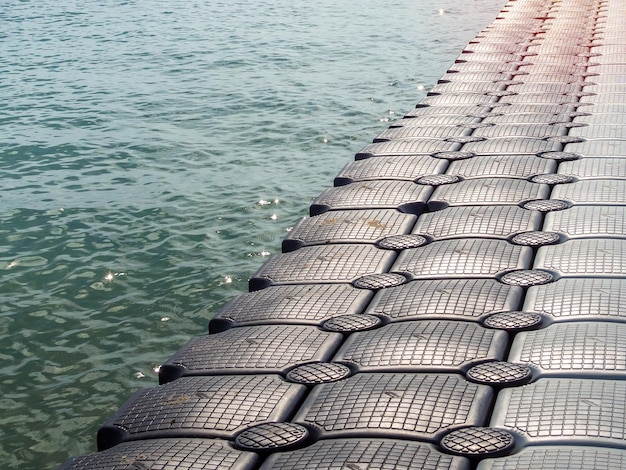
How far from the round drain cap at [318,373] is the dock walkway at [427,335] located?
0.01 m

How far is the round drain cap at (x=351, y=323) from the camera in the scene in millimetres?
5730

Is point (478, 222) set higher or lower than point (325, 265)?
higher

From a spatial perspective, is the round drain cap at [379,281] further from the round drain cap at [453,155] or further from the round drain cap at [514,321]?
the round drain cap at [453,155]

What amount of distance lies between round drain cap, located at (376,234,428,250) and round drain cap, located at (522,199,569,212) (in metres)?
0.90

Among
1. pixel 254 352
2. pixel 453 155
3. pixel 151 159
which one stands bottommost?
pixel 151 159

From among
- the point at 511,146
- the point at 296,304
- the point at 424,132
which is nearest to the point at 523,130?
the point at 511,146

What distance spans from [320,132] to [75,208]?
4014mm

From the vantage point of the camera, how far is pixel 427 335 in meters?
5.45

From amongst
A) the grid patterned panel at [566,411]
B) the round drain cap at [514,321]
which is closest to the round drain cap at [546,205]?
the round drain cap at [514,321]

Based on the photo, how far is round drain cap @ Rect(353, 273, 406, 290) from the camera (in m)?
6.37

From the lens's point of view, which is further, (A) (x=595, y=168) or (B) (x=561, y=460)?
(A) (x=595, y=168)

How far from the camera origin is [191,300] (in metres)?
8.47

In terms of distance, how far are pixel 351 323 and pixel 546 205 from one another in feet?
7.72

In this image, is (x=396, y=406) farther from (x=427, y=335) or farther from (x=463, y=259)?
(x=463, y=259)
